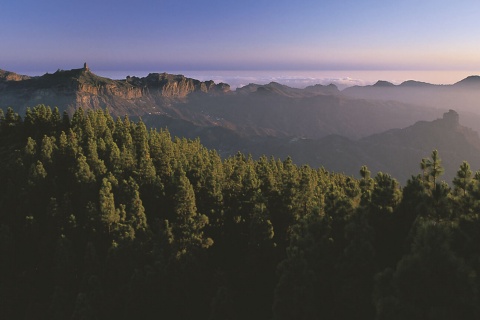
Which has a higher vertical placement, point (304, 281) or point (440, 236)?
point (440, 236)

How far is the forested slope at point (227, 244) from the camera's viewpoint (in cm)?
1995

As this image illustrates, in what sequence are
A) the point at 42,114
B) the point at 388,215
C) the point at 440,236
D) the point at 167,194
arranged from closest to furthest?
the point at 440,236 → the point at 388,215 → the point at 167,194 → the point at 42,114

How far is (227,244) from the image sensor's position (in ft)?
163

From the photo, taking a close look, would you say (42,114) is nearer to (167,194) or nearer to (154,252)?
(167,194)

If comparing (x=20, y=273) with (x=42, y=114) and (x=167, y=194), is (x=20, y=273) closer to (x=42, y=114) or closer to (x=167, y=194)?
(x=167, y=194)

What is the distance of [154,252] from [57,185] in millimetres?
32579

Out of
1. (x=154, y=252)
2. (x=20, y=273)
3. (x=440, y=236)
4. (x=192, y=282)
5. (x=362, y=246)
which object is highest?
(x=440, y=236)

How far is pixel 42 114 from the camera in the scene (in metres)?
97.8

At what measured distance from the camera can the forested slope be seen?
20.0m

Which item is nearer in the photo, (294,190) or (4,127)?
(294,190)

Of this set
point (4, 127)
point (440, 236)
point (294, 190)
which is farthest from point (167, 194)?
point (4, 127)

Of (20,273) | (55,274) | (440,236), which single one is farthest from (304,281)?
(20,273)

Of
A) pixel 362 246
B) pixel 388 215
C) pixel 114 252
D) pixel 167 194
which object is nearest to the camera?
pixel 362 246

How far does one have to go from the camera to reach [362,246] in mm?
25906
